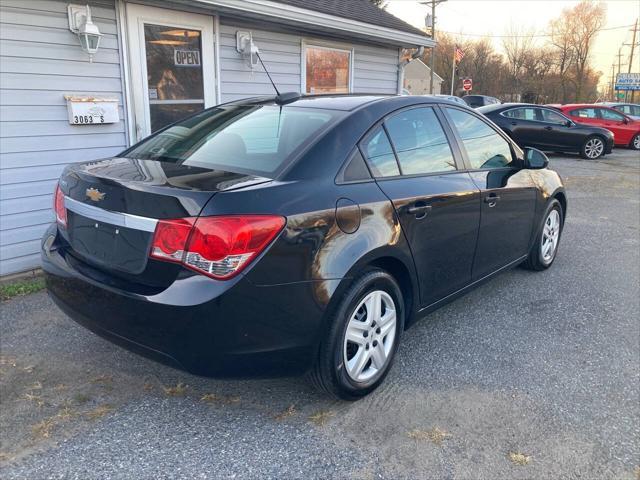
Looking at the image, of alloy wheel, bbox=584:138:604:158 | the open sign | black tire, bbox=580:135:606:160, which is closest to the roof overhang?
the open sign

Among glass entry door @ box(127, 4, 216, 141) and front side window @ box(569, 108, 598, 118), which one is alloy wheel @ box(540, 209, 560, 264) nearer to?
glass entry door @ box(127, 4, 216, 141)

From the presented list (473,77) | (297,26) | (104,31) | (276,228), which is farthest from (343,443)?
(473,77)

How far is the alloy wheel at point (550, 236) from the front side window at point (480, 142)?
1.06m

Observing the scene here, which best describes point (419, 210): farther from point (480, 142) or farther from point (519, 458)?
point (519, 458)

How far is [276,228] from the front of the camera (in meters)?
2.35

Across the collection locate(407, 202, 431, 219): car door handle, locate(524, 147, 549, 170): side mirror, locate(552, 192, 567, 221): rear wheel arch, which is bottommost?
locate(552, 192, 567, 221): rear wheel arch

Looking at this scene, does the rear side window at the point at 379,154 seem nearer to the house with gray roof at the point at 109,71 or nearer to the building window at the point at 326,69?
the house with gray roof at the point at 109,71

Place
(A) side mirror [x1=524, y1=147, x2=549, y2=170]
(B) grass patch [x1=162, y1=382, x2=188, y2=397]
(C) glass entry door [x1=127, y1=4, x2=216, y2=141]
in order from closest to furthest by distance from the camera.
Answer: (B) grass patch [x1=162, y1=382, x2=188, y2=397]
(A) side mirror [x1=524, y1=147, x2=549, y2=170]
(C) glass entry door [x1=127, y1=4, x2=216, y2=141]

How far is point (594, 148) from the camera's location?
15875mm

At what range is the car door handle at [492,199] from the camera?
12.4 ft

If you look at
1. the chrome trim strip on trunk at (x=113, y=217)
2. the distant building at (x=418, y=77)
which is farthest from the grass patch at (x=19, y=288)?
the distant building at (x=418, y=77)

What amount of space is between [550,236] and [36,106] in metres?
4.84

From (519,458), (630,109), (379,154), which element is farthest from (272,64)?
(630,109)

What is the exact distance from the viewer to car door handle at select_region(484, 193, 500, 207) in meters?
3.78
